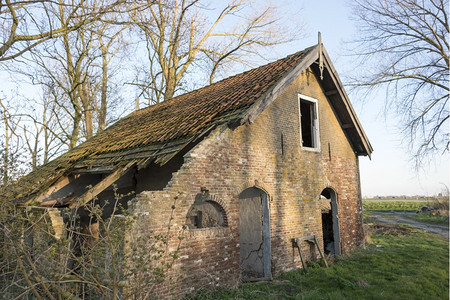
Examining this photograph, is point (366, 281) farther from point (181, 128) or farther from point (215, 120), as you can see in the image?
point (181, 128)

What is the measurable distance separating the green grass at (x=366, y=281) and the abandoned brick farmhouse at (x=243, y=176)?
59cm

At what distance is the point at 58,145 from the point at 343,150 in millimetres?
17987

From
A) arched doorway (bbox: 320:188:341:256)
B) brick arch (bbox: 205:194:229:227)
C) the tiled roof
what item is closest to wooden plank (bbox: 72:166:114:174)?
the tiled roof

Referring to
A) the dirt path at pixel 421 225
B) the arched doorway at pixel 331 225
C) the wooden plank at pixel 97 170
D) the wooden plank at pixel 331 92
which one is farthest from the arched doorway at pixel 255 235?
the dirt path at pixel 421 225

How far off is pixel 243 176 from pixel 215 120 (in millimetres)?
1630

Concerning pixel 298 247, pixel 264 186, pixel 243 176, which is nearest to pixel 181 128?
pixel 243 176

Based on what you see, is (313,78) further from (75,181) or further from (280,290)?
(75,181)

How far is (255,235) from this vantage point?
9.33m

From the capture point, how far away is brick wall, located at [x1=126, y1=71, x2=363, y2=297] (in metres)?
6.80

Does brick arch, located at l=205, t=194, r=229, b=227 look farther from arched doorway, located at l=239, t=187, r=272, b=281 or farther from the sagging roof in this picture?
arched doorway, located at l=239, t=187, r=272, b=281

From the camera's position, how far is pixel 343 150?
1214 centimetres

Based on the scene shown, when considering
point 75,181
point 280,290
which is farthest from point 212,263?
point 75,181

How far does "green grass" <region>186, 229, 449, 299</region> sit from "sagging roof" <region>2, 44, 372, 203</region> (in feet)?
12.2

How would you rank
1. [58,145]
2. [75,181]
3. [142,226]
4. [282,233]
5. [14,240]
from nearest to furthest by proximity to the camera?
[14,240] < [142,226] < [282,233] < [75,181] < [58,145]
